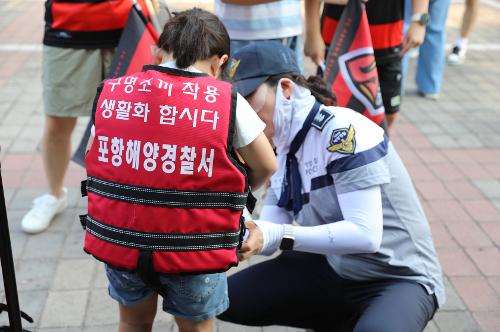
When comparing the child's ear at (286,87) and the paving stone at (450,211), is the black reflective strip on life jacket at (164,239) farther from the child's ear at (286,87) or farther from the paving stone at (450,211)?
the paving stone at (450,211)

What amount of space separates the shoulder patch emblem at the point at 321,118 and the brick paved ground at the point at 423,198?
1.07 metres

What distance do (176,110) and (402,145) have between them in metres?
3.47

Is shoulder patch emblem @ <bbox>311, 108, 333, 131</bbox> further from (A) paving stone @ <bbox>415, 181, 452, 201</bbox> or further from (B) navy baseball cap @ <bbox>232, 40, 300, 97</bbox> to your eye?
(A) paving stone @ <bbox>415, 181, 452, 201</bbox>

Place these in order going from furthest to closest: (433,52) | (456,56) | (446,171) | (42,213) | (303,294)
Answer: (456,56) → (433,52) → (446,171) → (42,213) → (303,294)

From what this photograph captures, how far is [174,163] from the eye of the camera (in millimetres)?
1559

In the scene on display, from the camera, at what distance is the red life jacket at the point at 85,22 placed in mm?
3057

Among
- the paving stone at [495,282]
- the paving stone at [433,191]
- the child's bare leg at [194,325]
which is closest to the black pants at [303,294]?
the child's bare leg at [194,325]

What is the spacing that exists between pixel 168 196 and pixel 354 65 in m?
Answer: 1.57

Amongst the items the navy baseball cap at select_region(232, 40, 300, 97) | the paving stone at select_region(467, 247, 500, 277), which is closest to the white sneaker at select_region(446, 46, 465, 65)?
the paving stone at select_region(467, 247, 500, 277)

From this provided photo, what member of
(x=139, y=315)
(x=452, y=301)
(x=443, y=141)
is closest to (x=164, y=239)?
(x=139, y=315)

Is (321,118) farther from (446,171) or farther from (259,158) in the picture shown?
(446,171)

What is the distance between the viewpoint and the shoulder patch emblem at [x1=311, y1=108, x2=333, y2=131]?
78.8 inches

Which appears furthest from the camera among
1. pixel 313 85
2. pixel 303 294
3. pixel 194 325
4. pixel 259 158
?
pixel 303 294

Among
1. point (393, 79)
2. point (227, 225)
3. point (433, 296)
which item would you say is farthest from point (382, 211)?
point (393, 79)
